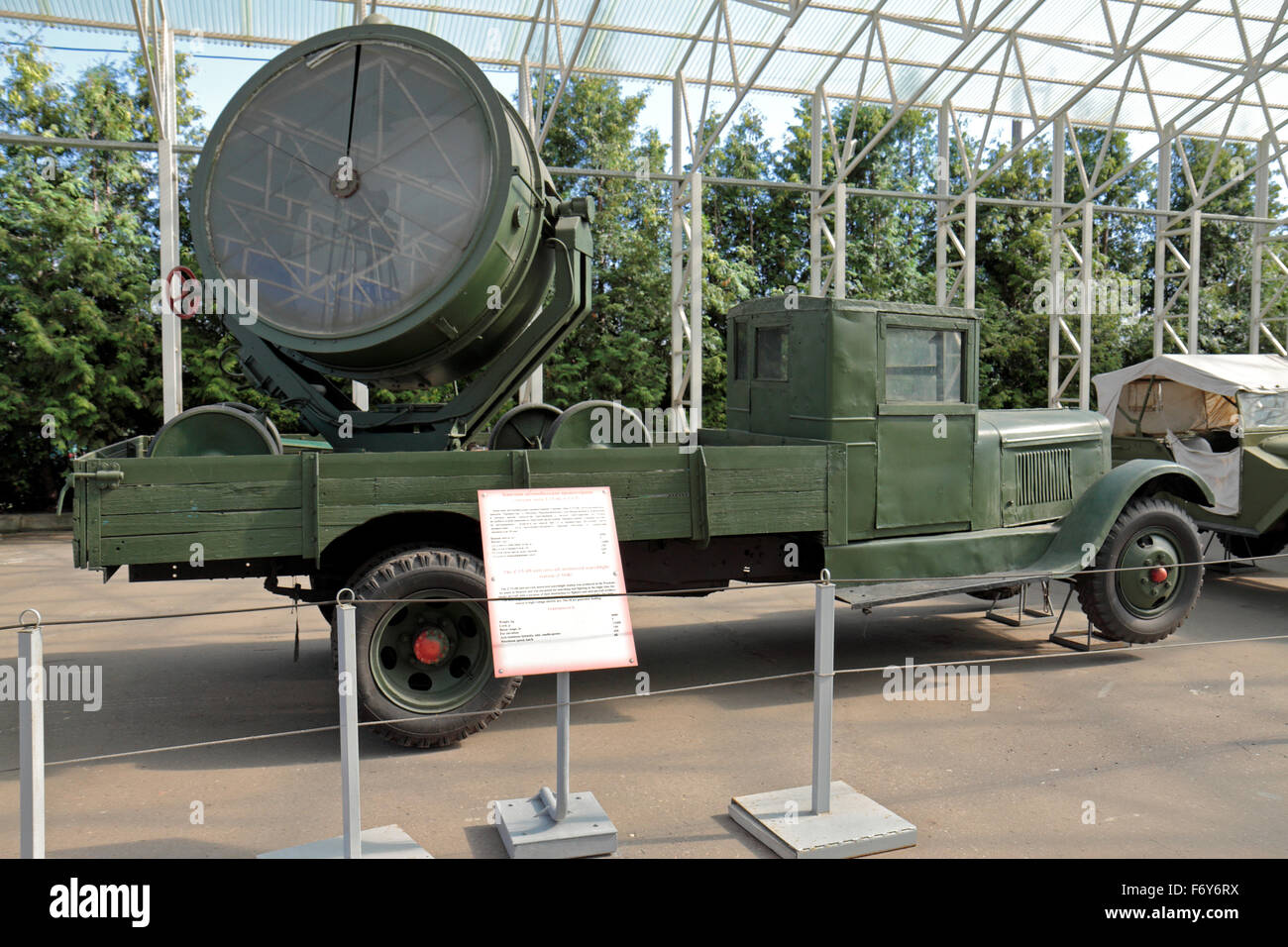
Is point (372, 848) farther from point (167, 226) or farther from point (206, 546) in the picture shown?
point (167, 226)

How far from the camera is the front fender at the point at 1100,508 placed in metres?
6.91

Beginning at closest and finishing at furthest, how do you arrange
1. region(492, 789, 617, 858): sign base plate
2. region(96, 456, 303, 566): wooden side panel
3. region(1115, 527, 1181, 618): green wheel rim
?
1. region(492, 789, 617, 858): sign base plate
2. region(96, 456, 303, 566): wooden side panel
3. region(1115, 527, 1181, 618): green wheel rim

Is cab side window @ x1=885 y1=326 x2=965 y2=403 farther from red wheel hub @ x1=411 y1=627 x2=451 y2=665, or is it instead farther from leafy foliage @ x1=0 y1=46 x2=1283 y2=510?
leafy foliage @ x1=0 y1=46 x2=1283 y2=510

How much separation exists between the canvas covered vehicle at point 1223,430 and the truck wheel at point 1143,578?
2186mm

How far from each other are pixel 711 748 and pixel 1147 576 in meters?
3.62

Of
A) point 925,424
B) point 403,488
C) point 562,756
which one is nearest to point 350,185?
point 403,488

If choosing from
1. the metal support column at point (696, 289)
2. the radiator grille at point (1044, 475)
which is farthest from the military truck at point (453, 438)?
the metal support column at point (696, 289)

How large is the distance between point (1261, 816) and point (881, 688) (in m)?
2.40

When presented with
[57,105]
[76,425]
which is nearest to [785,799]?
[76,425]

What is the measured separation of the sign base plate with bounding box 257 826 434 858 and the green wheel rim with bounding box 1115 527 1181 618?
516cm

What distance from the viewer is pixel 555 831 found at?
4.20m

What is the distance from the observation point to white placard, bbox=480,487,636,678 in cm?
416

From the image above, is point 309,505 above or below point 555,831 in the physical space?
above

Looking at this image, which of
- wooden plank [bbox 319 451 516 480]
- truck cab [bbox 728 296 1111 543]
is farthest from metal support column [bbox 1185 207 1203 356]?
wooden plank [bbox 319 451 516 480]
